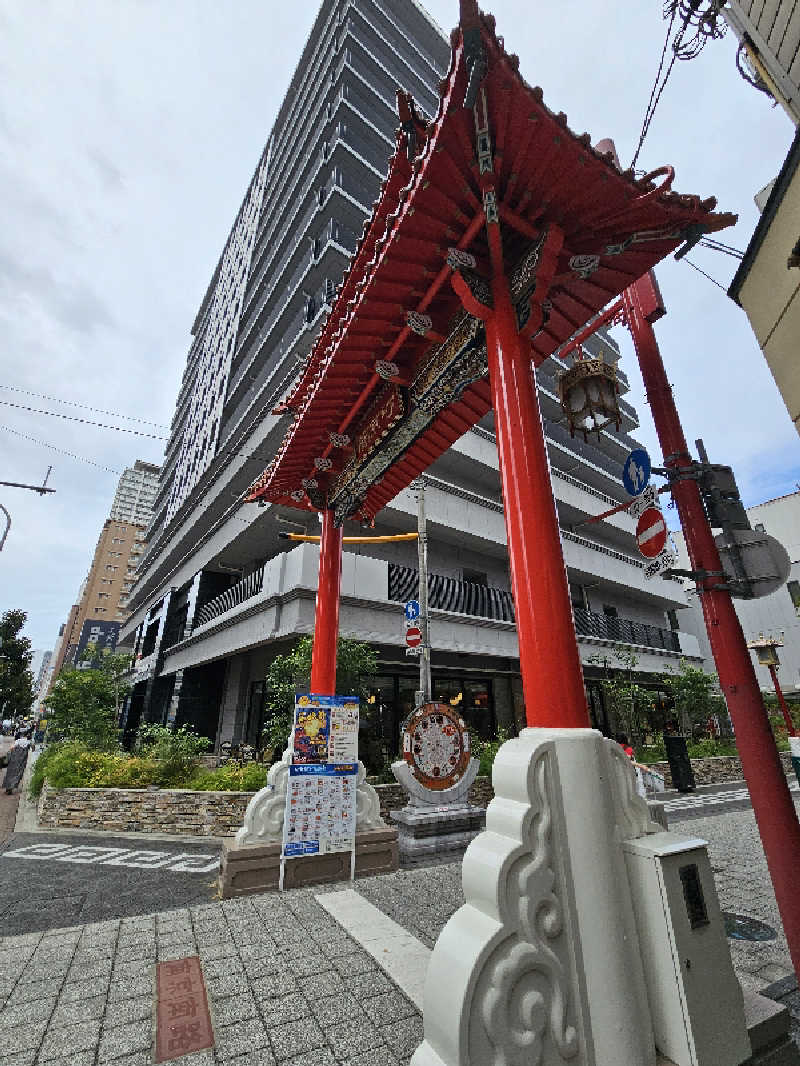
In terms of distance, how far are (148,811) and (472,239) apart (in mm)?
11782

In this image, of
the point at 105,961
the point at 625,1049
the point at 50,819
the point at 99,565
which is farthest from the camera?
the point at 99,565

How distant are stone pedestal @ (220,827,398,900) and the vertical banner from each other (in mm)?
133

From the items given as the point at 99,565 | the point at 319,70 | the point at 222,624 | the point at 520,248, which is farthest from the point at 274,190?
the point at 99,565

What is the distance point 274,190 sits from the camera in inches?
1116

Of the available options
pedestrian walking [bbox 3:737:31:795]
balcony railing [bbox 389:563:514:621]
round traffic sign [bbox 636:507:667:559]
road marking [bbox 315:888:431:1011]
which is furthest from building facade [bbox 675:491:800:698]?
pedestrian walking [bbox 3:737:31:795]

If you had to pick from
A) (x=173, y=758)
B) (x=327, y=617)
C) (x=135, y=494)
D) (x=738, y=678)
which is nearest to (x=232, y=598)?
(x=173, y=758)

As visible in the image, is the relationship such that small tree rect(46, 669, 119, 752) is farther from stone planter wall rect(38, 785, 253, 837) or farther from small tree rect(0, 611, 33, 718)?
small tree rect(0, 611, 33, 718)

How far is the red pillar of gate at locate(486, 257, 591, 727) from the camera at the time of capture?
279cm

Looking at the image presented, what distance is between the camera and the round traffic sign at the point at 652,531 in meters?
4.42

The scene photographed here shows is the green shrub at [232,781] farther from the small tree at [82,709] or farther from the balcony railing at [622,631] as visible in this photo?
the balcony railing at [622,631]

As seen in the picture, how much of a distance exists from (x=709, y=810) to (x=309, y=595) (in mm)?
10822

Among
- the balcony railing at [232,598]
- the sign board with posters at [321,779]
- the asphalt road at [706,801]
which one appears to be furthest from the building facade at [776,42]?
the balcony railing at [232,598]

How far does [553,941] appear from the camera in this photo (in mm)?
2174

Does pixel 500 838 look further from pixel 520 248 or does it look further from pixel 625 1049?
pixel 520 248
